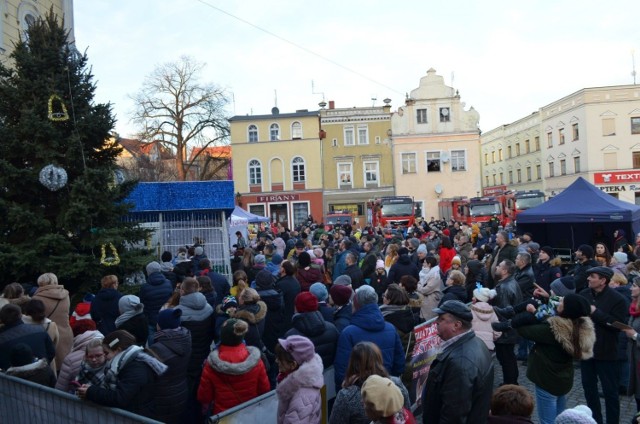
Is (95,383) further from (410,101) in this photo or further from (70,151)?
(410,101)

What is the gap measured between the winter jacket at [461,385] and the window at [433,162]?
41.1 metres


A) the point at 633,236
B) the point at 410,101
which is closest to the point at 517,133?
the point at 410,101

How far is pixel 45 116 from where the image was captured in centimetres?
962

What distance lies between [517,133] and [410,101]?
61.8 ft

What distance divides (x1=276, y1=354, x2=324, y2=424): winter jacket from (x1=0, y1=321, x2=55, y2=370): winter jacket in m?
2.69

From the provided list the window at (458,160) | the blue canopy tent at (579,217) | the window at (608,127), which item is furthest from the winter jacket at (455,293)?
the window at (608,127)

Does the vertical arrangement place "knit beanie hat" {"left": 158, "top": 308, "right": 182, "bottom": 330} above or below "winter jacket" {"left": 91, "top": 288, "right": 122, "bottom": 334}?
above

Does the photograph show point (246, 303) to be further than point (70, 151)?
No

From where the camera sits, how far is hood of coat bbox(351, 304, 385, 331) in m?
5.04

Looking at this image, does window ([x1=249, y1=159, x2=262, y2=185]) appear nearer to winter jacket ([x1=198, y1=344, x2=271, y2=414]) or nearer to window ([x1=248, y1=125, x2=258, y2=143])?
window ([x1=248, y1=125, x2=258, y2=143])

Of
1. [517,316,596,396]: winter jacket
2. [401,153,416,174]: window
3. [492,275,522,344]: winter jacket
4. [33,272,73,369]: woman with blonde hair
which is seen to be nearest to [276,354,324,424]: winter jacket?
[517,316,596,396]: winter jacket

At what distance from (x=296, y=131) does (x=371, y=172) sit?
7.31m

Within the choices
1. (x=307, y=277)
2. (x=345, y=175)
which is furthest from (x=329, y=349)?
(x=345, y=175)

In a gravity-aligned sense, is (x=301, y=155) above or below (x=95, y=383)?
above
